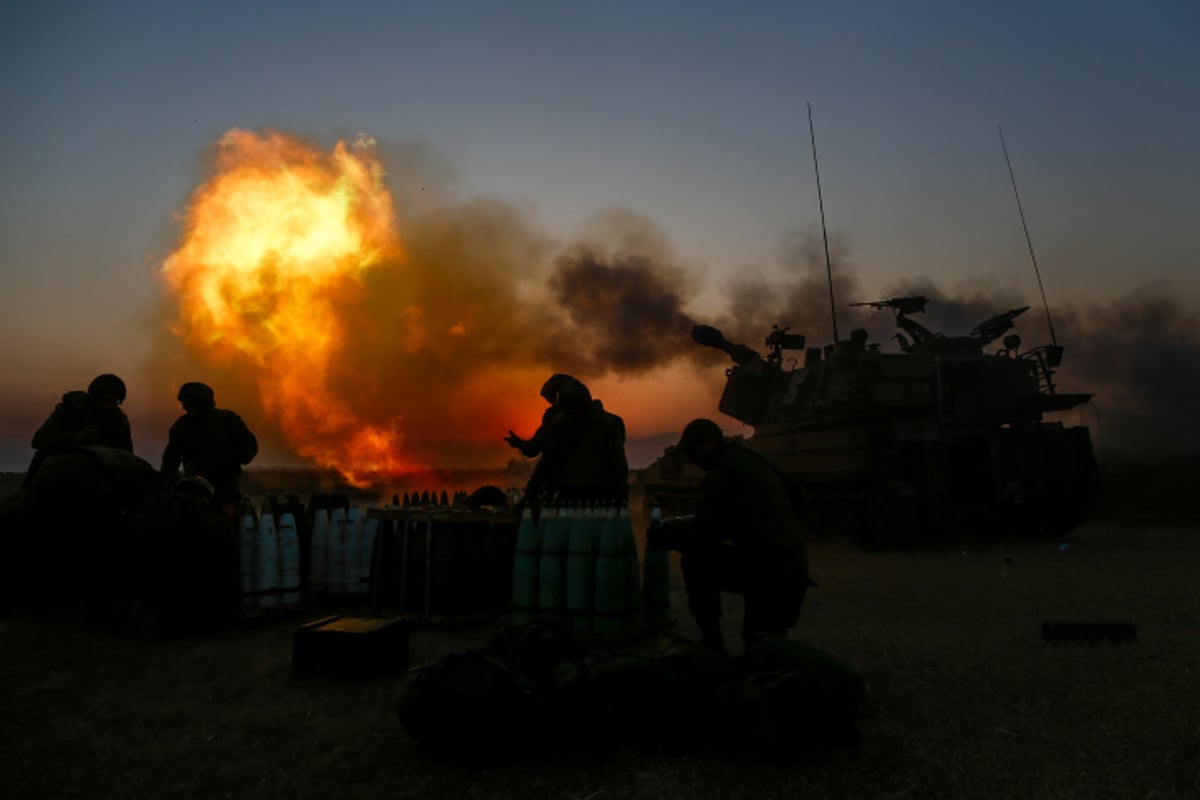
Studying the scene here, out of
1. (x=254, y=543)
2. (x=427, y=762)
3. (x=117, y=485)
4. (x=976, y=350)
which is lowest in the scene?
(x=427, y=762)

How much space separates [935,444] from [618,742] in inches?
534

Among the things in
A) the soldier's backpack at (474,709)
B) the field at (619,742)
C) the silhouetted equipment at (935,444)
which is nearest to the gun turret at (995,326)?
the silhouetted equipment at (935,444)

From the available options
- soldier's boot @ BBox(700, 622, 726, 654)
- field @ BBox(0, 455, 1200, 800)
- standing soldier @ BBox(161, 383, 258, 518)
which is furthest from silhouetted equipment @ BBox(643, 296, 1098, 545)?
Answer: standing soldier @ BBox(161, 383, 258, 518)

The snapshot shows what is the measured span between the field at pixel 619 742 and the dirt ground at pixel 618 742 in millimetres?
15

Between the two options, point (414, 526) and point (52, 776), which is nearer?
point (52, 776)

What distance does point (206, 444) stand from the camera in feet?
29.9

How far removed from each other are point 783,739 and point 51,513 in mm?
7587

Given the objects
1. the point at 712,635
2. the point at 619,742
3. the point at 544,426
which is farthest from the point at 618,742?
the point at 544,426

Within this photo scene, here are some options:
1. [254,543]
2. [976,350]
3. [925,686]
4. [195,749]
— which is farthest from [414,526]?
[976,350]

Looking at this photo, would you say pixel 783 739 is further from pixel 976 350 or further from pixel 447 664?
pixel 976 350

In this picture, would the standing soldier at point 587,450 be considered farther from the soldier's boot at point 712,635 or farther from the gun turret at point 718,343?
the gun turret at point 718,343

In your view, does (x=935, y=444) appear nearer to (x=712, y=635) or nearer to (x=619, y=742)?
(x=712, y=635)

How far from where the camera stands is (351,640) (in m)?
5.71

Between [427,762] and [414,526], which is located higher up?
[414,526]
